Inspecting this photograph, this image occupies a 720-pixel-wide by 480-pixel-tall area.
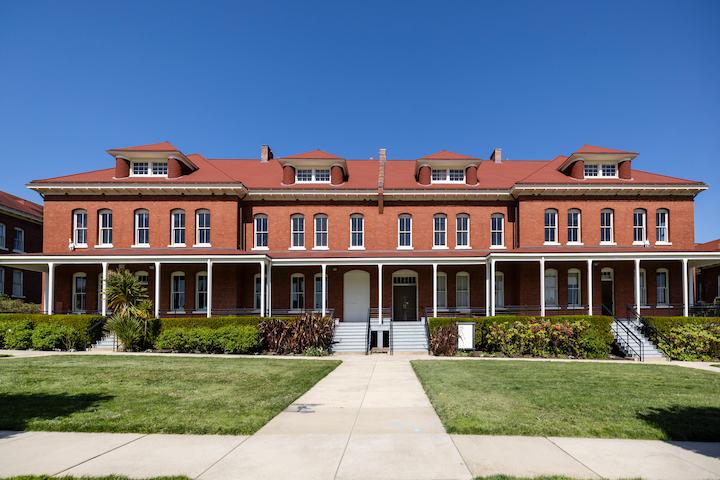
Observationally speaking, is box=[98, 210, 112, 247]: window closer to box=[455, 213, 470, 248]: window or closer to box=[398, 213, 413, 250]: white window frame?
box=[398, 213, 413, 250]: white window frame

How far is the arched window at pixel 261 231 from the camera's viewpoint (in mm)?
29880

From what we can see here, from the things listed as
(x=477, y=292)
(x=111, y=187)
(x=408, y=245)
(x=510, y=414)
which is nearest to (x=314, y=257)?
(x=408, y=245)

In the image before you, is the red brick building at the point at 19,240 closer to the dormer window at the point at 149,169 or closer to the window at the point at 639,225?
the dormer window at the point at 149,169

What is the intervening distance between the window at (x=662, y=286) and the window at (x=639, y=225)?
76.2 inches

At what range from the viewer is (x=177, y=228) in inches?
1143

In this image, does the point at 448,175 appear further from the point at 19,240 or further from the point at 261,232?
the point at 19,240

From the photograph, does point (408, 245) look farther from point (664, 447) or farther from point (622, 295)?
point (664, 447)

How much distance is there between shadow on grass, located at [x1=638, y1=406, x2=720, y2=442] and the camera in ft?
26.5

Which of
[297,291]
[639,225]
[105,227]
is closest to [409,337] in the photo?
[297,291]

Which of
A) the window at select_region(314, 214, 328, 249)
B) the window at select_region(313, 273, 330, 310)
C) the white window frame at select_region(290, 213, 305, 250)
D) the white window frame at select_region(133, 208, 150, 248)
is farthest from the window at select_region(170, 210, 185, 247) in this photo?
the window at select_region(313, 273, 330, 310)

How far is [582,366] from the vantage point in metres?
18.0

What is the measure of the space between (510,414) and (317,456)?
13.4 ft

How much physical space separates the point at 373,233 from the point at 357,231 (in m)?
0.92

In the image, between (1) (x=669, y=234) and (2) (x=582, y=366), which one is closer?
(2) (x=582, y=366)
